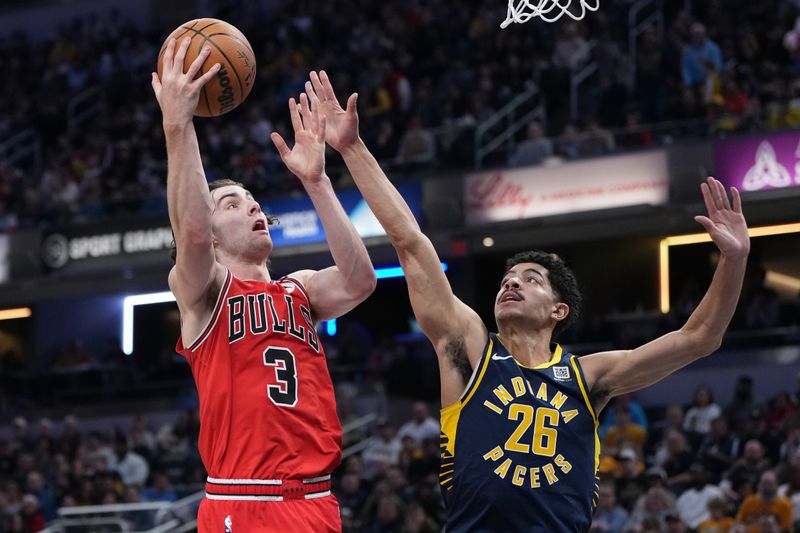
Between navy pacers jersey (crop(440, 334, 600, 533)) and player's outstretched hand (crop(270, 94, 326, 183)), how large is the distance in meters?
1.15

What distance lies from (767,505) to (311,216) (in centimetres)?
1033

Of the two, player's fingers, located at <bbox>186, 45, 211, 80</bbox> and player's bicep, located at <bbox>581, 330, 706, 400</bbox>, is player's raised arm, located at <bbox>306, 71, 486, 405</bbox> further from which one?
player's fingers, located at <bbox>186, 45, 211, 80</bbox>

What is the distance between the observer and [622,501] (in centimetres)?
1329

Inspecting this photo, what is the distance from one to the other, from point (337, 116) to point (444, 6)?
726 inches

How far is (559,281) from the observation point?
20.2 ft

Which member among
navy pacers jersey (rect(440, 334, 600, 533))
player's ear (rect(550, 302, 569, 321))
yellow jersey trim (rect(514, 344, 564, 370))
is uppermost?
player's ear (rect(550, 302, 569, 321))

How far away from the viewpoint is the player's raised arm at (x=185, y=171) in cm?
534

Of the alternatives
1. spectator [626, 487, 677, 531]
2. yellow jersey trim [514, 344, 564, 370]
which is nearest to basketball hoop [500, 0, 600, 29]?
yellow jersey trim [514, 344, 564, 370]

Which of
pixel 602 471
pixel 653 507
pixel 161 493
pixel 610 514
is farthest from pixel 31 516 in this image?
pixel 653 507

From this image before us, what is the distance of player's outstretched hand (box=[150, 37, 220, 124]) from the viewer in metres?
5.34

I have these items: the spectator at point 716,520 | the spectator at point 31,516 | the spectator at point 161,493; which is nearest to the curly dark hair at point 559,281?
the spectator at point 716,520

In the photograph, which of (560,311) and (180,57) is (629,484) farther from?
(180,57)

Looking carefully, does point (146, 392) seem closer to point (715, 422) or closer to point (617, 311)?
point (617, 311)

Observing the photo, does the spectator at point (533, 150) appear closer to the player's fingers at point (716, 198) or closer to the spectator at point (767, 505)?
the spectator at point (767, 505)
